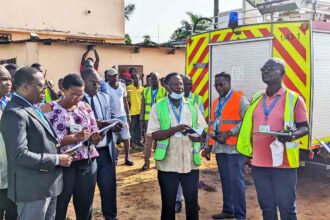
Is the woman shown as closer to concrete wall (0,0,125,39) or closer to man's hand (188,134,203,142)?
man's hand (188,134,203,142)

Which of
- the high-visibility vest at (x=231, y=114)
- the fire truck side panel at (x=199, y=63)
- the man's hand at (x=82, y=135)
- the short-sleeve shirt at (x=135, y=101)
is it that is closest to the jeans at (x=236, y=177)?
the high-visibility vest at (x=231, y=114)

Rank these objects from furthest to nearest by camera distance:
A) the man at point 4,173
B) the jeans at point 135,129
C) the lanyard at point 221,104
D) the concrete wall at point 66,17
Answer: the concrete wall at point 66,17
the jeans at point 135,129
the lanyard at point 221,104
the man at point 4,173

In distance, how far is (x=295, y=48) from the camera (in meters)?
5.46

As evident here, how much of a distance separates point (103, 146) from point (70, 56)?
8919 mm

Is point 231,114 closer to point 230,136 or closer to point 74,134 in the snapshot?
point 230,136

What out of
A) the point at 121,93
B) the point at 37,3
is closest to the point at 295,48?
the point at 121,93

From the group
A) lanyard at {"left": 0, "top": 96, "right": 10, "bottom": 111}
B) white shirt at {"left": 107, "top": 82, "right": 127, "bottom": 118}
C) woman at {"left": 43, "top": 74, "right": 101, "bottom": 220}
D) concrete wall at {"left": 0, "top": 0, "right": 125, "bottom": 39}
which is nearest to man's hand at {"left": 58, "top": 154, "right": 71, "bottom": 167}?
woman at {"left": 43, "top": 74, "right": 101, "bottom": 220}

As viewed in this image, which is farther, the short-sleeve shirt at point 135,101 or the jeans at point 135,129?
the jeans at point 135,129

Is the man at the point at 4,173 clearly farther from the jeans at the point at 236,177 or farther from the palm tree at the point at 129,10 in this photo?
the palm tree at the point at 129,10

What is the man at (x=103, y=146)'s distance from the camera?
13.9ft

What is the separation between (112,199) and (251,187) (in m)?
2.78

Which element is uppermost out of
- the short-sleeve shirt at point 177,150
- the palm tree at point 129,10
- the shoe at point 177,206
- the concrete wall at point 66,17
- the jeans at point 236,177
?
the palm tree at point 129,10

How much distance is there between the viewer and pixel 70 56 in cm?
1264

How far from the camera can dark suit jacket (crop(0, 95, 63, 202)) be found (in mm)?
2803
